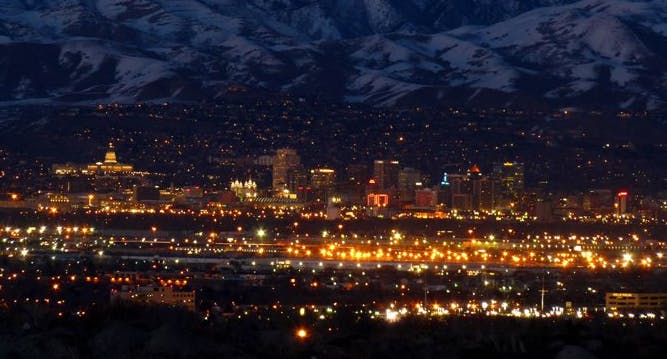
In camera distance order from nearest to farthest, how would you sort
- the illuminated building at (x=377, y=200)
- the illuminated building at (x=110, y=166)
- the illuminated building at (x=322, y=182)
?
the illuminated building at (x=377, y=200), the illuminated building at (x=322, y=182), the illuminated building at (x=110, y=166)

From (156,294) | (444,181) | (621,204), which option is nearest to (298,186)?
(444,181)

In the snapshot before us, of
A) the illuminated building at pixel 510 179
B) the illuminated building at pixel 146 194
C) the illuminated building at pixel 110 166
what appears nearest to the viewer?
the illuminated building at pixel 146 194

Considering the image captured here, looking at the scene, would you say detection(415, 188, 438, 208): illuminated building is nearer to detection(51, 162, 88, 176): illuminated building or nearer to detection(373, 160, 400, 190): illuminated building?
detection(373, 160, 400, 190): illuminated building

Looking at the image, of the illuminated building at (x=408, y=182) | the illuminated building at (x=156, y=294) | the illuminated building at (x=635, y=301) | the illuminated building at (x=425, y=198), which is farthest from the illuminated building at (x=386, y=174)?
the illuminated building at (x=156, y=294)

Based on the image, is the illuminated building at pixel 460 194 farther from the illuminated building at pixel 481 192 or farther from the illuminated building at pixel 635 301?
the illuminated building at pixel 635 301

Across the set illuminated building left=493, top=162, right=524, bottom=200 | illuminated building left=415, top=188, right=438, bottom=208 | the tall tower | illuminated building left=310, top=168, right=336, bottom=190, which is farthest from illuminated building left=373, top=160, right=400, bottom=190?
the tall tower
